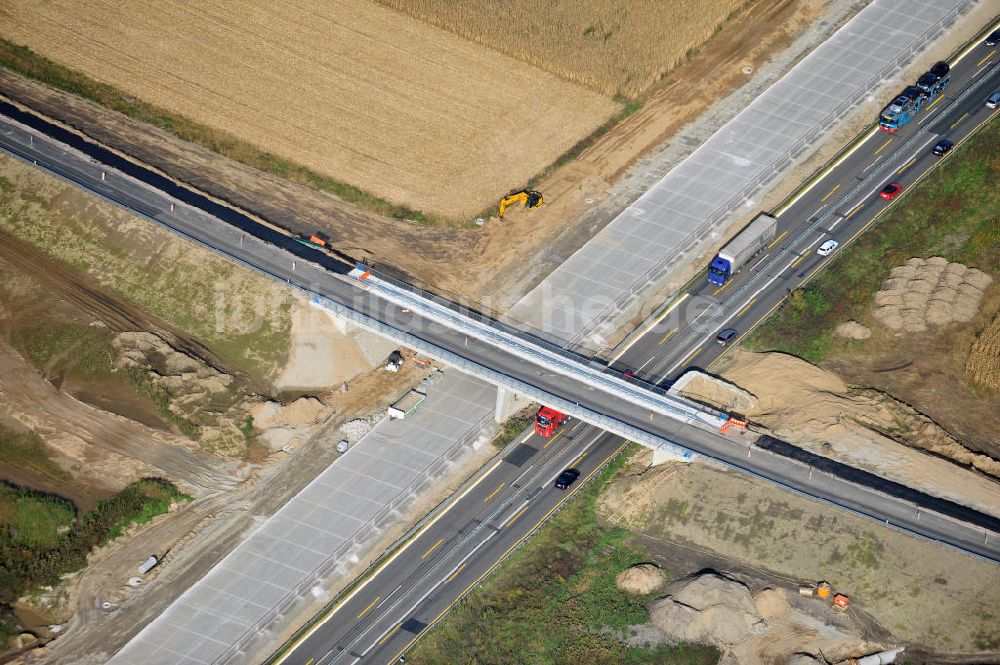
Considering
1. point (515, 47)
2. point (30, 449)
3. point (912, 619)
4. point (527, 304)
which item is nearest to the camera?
point (912, 619)

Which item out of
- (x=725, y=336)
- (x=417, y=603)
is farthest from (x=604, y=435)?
(x=417, y=603)

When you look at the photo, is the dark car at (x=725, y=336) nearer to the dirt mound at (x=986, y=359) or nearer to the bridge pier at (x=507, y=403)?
the bridge pier at (x=507, y=403)

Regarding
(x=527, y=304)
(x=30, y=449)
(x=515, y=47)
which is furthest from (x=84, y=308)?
(x=515, y=47)

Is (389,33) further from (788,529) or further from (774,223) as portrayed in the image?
(788,529)

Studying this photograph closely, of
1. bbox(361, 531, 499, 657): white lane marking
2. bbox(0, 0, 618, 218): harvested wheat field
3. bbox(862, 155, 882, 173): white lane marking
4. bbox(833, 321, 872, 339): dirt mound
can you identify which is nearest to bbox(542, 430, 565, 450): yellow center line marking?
bbox(361, 531, 499, 657): white lane marking

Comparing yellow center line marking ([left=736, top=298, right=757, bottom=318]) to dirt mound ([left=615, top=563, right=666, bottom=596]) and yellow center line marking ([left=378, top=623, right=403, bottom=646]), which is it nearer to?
dirt mound ([left=615, top=563, right=666, bottom=596])

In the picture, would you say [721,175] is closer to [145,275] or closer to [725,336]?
[725,336]
